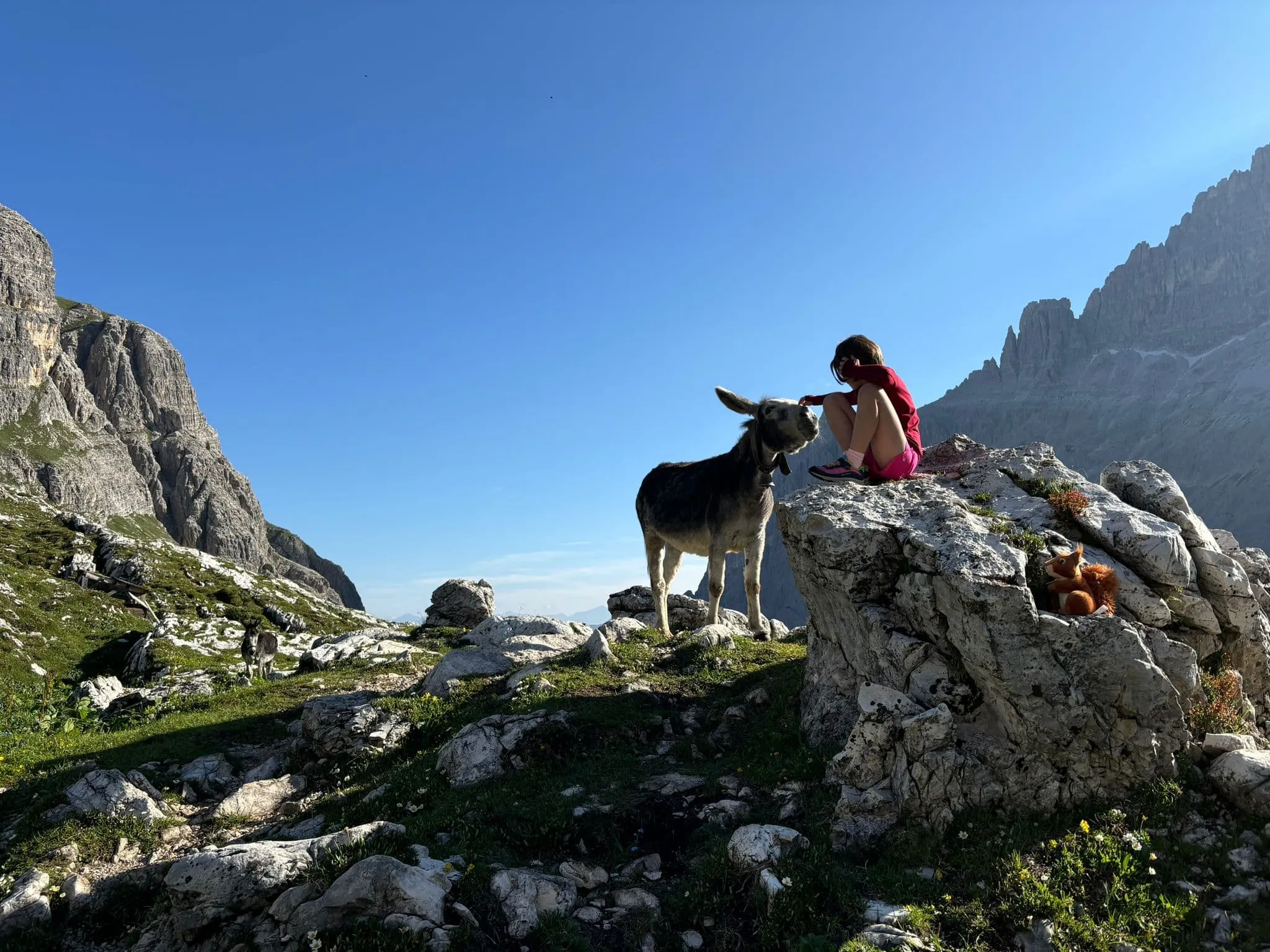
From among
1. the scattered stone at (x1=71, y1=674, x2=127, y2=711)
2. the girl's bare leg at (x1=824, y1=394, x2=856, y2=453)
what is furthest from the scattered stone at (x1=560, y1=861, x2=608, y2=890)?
the scattered stone at (x1=71, y1=674, x2=127, y2=711)

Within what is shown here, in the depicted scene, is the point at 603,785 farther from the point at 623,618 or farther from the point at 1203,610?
the point at 623,618

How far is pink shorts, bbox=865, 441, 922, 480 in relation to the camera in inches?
524

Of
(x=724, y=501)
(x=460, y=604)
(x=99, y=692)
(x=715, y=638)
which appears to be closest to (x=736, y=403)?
(x=724, y=501)

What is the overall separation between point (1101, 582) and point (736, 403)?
9016mm

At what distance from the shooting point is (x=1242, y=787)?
8.27m

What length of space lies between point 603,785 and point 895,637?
514 centimetres

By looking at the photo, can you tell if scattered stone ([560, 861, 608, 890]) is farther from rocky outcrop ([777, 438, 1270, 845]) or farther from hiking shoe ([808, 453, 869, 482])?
hiking shoe ([808, 453, 869, 482])

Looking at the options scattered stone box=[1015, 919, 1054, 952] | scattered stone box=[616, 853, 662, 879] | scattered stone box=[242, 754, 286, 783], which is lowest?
scattered stone box=[1015, 919, 1054, 952]

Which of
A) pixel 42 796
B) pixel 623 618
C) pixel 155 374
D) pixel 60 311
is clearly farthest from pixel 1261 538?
pixel 60 311

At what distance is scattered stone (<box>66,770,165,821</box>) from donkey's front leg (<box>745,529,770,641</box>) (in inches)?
533

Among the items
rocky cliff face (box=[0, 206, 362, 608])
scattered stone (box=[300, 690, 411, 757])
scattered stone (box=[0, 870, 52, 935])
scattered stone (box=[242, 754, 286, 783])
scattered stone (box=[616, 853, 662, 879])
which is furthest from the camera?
rocky cliff face (box=[0, 206, 362, 608])

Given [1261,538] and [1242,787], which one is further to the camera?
[1261,538]

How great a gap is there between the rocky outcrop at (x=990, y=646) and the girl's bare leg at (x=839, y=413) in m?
1.42

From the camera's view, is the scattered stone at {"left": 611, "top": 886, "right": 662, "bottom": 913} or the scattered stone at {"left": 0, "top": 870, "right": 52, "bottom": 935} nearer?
the scattered stone at {"left": 611, "top": 886, "right": 662, "bottom": 913}
